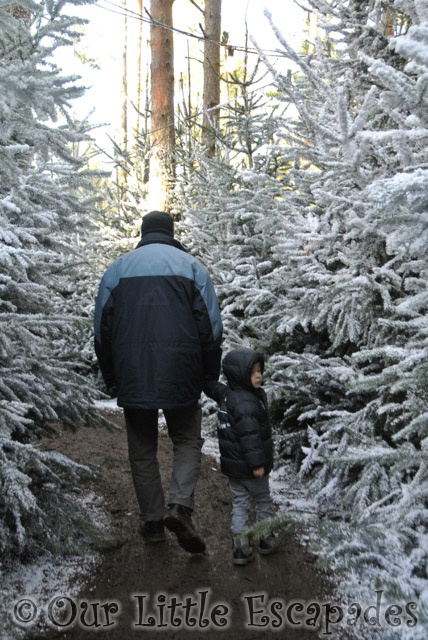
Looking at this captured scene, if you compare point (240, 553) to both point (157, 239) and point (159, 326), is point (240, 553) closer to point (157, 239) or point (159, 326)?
Answer: point (159, 326)

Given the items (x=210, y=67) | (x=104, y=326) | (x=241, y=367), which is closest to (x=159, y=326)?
(x=104, y=326)

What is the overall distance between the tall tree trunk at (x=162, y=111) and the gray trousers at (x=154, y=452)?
27.1 feet

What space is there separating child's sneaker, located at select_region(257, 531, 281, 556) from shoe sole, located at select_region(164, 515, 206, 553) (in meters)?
0.40

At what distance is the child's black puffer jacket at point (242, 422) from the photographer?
11.8 feet

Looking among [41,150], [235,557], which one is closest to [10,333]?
[41,150]

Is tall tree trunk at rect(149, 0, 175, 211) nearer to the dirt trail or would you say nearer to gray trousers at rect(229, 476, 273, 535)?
the dirt trail

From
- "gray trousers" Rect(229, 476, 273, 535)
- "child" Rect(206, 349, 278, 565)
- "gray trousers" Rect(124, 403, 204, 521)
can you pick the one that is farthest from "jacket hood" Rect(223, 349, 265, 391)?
"gray trousers" Rect(229, 476, 273, 535)

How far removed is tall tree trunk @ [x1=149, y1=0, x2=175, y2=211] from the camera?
11469mm

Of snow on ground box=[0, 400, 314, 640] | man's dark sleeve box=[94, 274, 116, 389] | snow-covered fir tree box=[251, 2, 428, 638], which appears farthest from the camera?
man's dark sleeve box=[94, 274, 116, 389]

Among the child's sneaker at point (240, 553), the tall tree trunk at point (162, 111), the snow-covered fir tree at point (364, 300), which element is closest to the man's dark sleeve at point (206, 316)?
the snow-covered fir tree at point (364, 300)

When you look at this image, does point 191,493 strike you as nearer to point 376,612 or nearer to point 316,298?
point 376,612

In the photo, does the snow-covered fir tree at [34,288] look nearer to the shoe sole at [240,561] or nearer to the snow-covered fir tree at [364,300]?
the shoe sole at [240,561]

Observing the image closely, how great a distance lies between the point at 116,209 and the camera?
487 inches

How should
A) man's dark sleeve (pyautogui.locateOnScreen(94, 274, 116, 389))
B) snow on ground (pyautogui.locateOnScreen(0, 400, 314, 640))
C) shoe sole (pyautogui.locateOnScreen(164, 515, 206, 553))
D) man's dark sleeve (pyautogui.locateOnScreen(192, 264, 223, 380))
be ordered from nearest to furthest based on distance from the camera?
1. snow on ground (pyautogui.locateOnScreen(0, 400, 314, 640))
2. shoe sole (pyautogui.locateOnScreen(164, 515, 206, 553))
3. man's dark sleeve (pyautogui.locateOnScreen(192, 264, 223, 380))
4. man's dark sleeve (pyautogui.locateOnScreen(94, 274, 116, 389))
